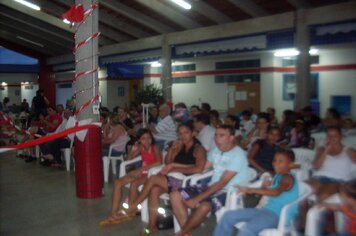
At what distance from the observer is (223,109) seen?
51.6 feet

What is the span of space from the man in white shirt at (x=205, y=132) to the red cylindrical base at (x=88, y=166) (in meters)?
1.46

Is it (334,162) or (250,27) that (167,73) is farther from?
(334,162)

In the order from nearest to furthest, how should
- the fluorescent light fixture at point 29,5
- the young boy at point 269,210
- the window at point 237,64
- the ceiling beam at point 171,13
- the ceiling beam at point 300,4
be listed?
the young boy at point 269,210 → the ceiling beam at point 300,4 → the ceiling beam at point 171,13 → the fluorescent light fixture at point 29,5 → the window at point 237,64

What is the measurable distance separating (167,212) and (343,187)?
2.26 metres

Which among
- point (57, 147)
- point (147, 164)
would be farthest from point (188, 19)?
point (147, 164)

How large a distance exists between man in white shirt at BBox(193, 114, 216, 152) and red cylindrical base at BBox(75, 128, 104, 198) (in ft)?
4.79

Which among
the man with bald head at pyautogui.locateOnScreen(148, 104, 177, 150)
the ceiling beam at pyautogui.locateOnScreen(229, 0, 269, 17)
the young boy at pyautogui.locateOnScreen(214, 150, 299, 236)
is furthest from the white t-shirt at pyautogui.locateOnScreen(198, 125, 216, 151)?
the ceiling beam at pyautogui.locateOnScreen(229, 0, 269, 17)

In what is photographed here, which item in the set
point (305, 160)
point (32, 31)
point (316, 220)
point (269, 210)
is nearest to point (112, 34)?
point (32, 31)

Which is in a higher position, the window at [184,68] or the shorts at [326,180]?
the window at [184,68]

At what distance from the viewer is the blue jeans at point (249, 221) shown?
11.2 feet

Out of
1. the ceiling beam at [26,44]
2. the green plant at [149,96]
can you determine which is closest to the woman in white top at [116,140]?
the green plant at [149,96]

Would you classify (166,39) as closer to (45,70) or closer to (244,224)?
(244,224)

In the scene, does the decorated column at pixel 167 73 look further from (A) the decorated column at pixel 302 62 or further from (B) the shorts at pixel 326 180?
(B) the shorts at pixel 326 180

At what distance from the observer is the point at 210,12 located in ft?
33.1
